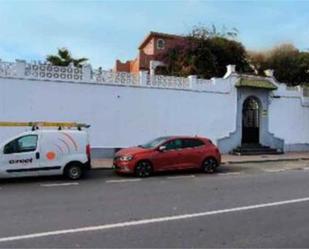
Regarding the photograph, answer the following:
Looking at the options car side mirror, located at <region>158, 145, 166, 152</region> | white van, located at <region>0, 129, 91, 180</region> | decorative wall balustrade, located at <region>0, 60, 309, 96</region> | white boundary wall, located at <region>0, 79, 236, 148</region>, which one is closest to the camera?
white van, located at <region>0, 129, 91, 180</region>

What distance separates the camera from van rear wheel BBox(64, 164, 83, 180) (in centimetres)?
1639

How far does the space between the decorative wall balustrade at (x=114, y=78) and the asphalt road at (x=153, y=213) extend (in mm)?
7312

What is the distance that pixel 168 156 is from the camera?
1833cm

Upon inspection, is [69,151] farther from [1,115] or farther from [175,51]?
[175,51]

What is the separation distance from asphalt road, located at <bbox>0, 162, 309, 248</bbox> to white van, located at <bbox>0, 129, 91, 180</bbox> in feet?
1.39

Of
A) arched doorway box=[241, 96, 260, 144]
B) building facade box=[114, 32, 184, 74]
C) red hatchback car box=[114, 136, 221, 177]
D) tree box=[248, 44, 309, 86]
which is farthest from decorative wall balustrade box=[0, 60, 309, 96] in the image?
building facade box=[114, 32, 184, 74]

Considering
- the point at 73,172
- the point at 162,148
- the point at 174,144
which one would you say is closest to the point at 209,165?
the point at 174,144

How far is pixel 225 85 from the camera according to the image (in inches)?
1048

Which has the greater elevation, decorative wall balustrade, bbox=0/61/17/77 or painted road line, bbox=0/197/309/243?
decorative wall balustrade, bbox=0/61/17/77

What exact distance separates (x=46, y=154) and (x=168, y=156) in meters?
4.61

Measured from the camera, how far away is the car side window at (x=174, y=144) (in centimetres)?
1853

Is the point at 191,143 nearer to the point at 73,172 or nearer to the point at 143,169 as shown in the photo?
the point at 143,169

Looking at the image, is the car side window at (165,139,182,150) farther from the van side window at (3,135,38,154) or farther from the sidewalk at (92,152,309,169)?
the van side window at (3,135,38,154)

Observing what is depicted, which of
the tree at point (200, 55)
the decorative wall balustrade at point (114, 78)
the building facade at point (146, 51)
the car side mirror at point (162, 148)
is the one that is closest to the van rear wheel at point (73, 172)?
the car side mirror at point (162, 148)
